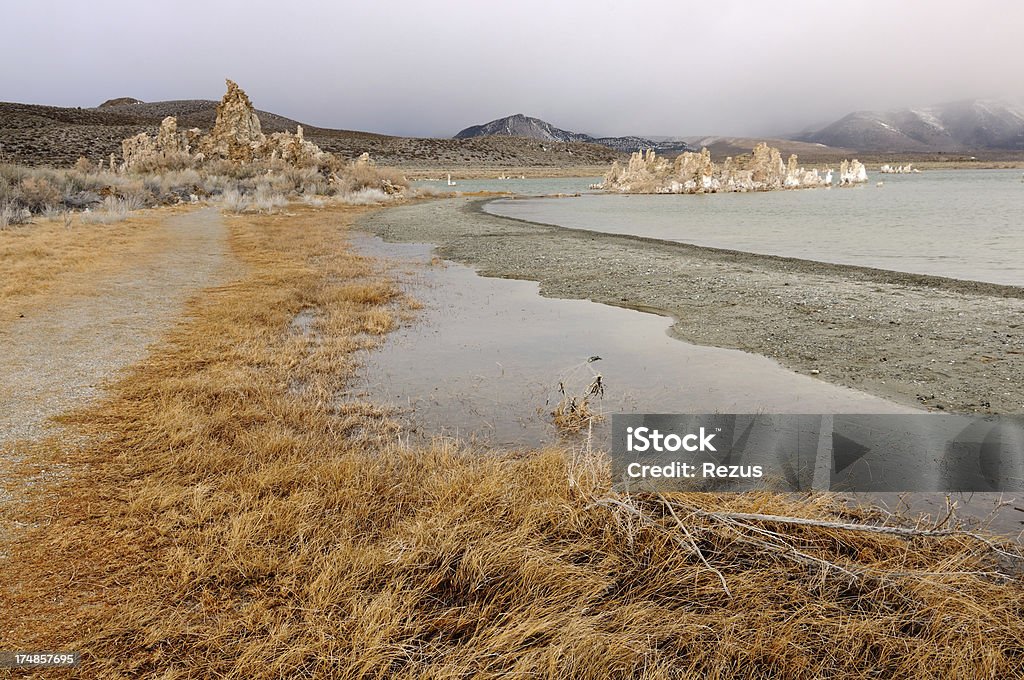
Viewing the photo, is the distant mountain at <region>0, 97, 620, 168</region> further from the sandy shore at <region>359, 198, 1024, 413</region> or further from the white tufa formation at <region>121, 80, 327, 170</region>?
the sandy shore at <region>359, 198, 1024, 413</region>

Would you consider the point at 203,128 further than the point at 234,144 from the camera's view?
Yes

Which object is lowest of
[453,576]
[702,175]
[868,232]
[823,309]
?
[453,576]

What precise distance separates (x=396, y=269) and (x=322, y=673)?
1324cm

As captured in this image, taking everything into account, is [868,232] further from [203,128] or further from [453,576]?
[203,128]

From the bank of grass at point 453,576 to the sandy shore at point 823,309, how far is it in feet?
12.3

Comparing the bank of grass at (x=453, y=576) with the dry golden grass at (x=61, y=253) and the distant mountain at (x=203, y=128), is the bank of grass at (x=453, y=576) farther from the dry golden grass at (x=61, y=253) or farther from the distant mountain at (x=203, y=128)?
the distant mountain at (x=203, y=128)

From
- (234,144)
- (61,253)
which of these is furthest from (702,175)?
(61,253)

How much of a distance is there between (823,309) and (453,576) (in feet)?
29.0

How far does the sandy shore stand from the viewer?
21.5ft

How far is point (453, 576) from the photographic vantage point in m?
3.01

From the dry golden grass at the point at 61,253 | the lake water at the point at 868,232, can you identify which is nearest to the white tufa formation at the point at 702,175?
the lake water at the point at 868,232

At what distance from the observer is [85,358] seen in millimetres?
6652

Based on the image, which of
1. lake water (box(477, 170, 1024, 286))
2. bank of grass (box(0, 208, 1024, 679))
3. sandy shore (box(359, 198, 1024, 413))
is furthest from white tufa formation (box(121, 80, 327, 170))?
bank of grass (box(0, 208, 1024, 679))

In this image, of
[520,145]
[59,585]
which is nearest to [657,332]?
[59,585]
